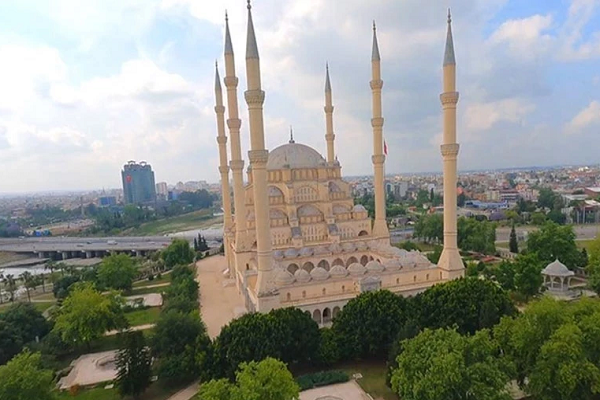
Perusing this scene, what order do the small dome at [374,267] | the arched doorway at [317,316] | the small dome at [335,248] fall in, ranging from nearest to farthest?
1. the arched doorway at [317,316]
2. the small dome at [374,267]
3. the small dome at [335,248]

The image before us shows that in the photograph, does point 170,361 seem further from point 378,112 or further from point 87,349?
point 378,112

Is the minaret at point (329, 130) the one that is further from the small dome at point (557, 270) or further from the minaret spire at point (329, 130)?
the small dome at point (557, 270)

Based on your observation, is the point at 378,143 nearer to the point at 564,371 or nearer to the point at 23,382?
the point at 564,371

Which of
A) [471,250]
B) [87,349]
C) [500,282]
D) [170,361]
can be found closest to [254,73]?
[170,361]

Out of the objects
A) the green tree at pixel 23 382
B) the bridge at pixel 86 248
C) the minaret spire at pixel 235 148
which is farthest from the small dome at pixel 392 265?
the bridge at pixel 86 248

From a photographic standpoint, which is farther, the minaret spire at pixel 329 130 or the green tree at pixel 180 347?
the minaret spire at pixel 329 130

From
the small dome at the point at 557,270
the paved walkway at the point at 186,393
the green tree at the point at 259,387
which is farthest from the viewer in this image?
the small dome at the point at 557,270

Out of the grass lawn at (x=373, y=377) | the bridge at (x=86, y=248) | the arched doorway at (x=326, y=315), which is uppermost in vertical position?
the arched doorway at (x=326, y=315)
